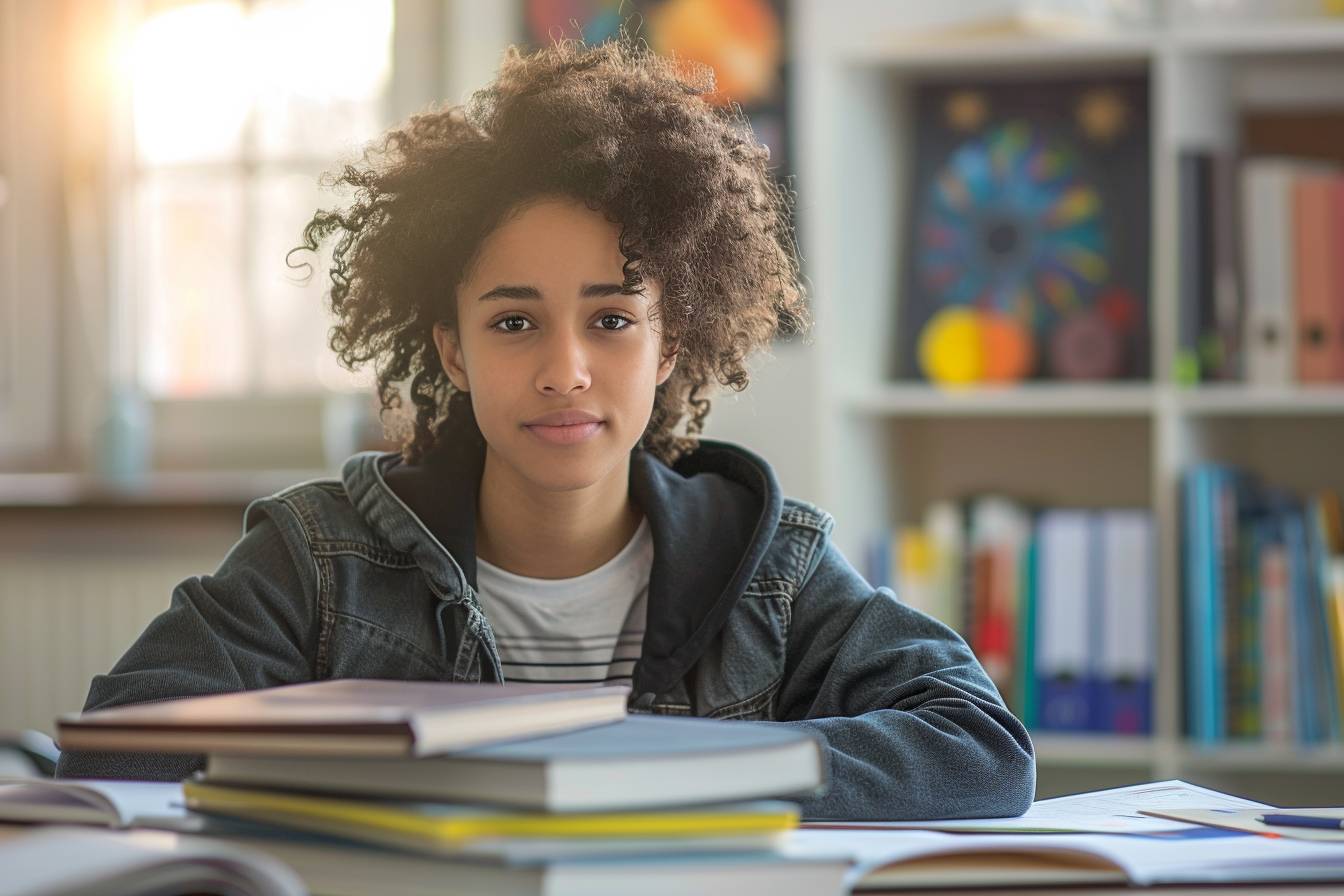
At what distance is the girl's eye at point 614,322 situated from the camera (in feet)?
4.05

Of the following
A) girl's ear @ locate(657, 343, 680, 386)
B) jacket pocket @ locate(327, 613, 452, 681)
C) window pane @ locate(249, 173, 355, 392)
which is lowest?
jacket pocket @ locate(327, 613, 452, 681)

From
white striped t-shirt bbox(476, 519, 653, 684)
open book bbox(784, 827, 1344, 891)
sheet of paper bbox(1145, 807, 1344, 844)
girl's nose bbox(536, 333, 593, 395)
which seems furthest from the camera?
white striped t-shirt bbox(476, 519, 653, 684)

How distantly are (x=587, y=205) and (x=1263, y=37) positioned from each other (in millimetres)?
1408

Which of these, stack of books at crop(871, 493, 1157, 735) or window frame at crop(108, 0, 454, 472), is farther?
window frame at crop(108, 0, 454, 472)

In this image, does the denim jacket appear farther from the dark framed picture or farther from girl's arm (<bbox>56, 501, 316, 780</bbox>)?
the dark framed picture

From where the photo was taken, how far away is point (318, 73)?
313 centimetres

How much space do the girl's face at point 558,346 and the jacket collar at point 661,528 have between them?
0.08 meters

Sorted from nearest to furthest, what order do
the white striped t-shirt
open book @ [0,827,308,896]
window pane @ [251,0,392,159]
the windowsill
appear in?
open book @ [0,827,308,896], the white striped t-shirt, the windowsill, window pane @ [251,0,392,159]

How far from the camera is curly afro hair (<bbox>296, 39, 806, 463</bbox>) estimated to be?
1258 millimetres

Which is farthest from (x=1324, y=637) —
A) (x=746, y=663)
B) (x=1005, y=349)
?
(x=746, y=663)

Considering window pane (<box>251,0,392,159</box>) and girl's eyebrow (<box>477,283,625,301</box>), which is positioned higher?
window pane (<box>251,0,392,159</box>)

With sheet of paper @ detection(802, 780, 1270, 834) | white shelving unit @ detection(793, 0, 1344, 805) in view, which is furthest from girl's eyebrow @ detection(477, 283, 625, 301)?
white shelving unit @ detection(793, 0, 1344, 805)

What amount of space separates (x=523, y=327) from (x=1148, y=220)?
1.53m

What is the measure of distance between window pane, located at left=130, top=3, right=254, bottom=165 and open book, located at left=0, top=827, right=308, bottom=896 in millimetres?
2698
